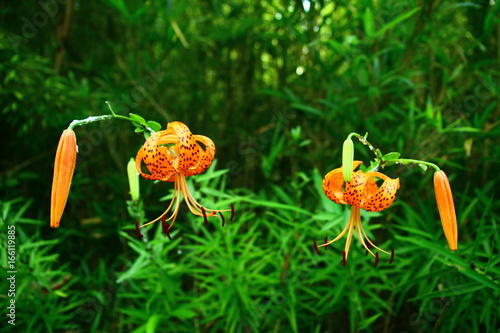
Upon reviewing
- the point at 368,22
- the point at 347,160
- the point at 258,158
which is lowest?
the point at 258,158

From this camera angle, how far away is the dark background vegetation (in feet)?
4.00

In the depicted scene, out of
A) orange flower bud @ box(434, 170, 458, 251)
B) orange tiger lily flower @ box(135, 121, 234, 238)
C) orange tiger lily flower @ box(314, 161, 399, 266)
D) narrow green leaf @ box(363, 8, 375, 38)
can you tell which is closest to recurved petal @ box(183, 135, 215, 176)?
orange tiger lily flower @ box(135, 121, 234, 238)

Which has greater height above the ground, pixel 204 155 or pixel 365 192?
pixel 204 155

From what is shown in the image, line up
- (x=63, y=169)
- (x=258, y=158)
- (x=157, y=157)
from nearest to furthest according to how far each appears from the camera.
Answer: (x=63, y=169)
(x=157, y=157)
(x=258, y=158)

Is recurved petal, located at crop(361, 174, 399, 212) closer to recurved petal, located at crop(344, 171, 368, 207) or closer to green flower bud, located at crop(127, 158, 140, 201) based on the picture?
recurved petal, located at crop(344, 171, 368, 207)

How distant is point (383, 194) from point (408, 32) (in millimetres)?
769

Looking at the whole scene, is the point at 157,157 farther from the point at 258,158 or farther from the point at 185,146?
the point at 258,158

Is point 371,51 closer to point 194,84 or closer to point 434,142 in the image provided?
point 434,142

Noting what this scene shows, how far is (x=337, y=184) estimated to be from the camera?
0.95m

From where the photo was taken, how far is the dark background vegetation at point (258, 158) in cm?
122

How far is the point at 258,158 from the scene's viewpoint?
193 cm

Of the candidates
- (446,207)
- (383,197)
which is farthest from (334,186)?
(446,207)

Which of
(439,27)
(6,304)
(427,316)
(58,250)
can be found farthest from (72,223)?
(439,27)

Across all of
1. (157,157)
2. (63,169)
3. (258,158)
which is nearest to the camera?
(63,169)
